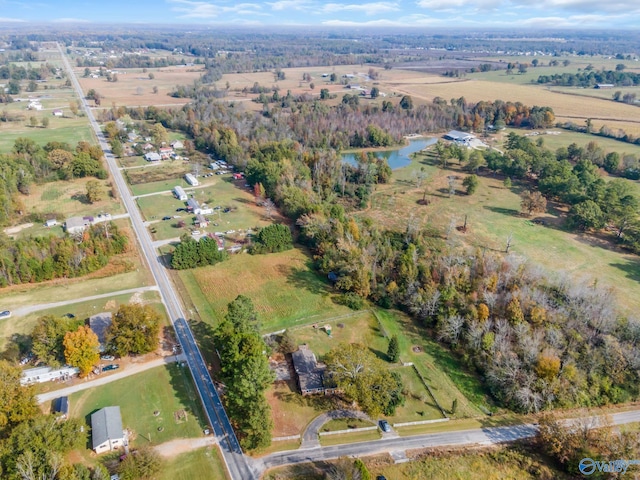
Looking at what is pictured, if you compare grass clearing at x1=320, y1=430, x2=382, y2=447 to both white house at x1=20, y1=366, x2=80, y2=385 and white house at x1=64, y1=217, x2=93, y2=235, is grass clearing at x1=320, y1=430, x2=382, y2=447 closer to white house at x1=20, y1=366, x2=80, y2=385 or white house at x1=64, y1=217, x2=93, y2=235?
white house at x1=20, y1=366, x2=80, y2=385

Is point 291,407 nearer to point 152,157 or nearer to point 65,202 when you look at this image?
point 65,202

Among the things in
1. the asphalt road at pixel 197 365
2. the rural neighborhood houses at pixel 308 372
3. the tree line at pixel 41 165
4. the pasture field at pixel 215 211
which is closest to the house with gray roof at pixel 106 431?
the asphalt road at pixel 197 365

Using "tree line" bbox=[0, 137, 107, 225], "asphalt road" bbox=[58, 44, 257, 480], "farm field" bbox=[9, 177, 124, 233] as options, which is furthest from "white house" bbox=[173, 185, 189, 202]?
"tree line" bbox=[0, 137, 107, 225]

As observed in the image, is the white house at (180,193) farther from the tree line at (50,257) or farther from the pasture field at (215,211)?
the tree line at (50,257)

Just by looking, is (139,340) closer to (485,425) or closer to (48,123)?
(485,425)

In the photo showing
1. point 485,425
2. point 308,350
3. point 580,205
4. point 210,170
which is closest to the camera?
point 485,425

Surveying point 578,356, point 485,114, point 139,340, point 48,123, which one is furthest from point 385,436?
point 48,123
